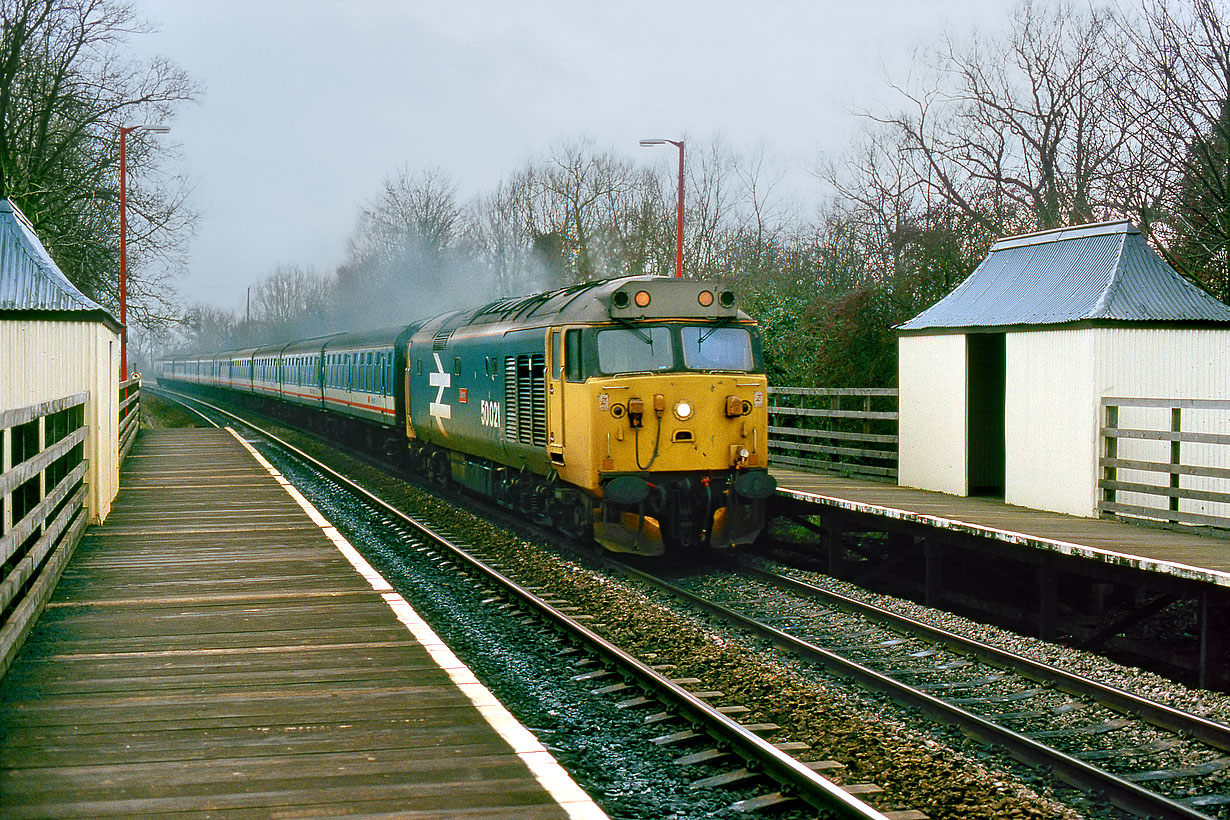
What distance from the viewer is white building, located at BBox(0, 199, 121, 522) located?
9.29 m

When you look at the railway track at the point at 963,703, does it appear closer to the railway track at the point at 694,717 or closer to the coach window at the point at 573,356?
the railway track at the point at 694,717

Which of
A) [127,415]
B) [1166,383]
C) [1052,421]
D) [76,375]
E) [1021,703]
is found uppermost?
[76,375]

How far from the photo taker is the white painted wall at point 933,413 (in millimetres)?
13477

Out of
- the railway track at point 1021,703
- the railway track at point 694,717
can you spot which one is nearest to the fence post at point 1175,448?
the railway track at point 1021,703

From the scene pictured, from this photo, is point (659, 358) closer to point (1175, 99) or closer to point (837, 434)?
point (837, 434)

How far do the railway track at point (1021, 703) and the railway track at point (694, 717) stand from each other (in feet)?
4.26

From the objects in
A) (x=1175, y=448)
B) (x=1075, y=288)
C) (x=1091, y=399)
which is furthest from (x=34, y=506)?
(x=1075, y=288)

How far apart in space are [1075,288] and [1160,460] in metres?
2.16

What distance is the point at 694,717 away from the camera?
21.8 feet

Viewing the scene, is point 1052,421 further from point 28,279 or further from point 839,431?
point 28,279

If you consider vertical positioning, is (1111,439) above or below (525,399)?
below

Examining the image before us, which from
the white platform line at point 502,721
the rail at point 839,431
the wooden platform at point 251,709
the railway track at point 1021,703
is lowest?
the railway track at point 1021,703

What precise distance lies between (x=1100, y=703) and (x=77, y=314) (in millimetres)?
8863

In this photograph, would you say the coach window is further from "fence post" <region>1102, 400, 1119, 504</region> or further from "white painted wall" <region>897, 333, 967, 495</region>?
"fence post" <region>1102, 400, 1119, 504</region>
